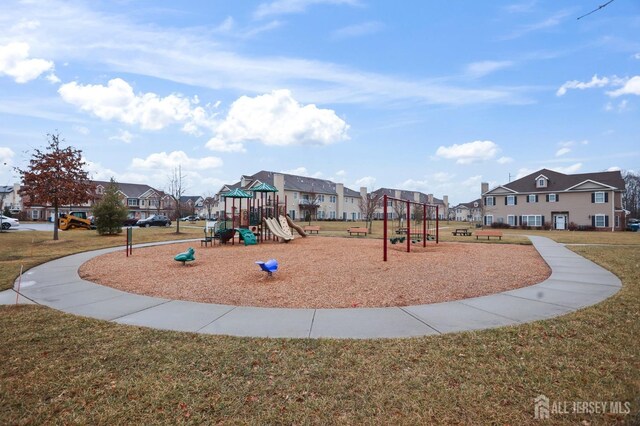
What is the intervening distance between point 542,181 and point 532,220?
19.3 ft

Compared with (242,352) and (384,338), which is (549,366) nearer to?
(384,338)

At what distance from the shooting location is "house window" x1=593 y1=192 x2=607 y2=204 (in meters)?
43.2

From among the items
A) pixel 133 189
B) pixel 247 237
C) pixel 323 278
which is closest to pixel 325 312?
pixel 323 278

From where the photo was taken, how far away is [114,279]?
950 cm

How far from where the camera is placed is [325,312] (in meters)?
6.21

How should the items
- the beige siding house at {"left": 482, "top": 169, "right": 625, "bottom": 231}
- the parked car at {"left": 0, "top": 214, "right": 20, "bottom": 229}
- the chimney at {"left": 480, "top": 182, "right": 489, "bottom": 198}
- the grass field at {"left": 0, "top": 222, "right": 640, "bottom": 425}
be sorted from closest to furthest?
the grass field at {"left": 0, "top": 222, "right": 640, "bottom": 425} → the parked car at {"left": 0, "top": 214, "right": 20, "bottom": 229} → the beige siding house at {"left": 482, "top": 169, "right": 625, "bottom": 231} → the chimney at {"left": 480, "top": 182, "right": 489, "bottom": 198}

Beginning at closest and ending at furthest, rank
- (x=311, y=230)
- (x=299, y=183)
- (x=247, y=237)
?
(x=247, y=237)
(x=311, y=230)
(x=299, y=183)

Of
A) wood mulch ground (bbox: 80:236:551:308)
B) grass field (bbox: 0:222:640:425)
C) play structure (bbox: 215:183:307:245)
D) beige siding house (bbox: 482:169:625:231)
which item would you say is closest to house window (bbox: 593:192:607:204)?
beige siding house (bbox: 482:169:625:231)

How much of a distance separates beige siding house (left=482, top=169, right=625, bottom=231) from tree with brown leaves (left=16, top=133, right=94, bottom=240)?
5375 cm

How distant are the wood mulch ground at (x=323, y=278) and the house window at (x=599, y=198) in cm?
4040

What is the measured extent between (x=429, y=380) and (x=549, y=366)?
1.57m

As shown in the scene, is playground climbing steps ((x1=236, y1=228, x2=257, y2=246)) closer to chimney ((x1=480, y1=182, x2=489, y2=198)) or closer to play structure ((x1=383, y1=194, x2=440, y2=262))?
play structure ((x1=383, y1=194, x2=440, y2=262))

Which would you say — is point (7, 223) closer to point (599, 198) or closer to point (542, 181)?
point (542, 181)

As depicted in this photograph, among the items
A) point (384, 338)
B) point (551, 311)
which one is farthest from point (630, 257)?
point (384, 338)
